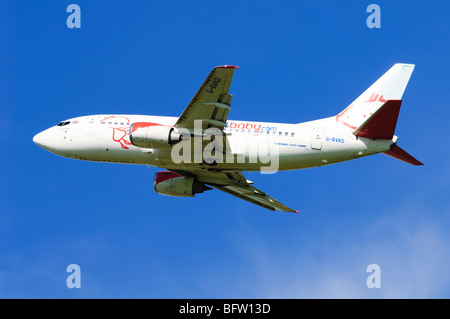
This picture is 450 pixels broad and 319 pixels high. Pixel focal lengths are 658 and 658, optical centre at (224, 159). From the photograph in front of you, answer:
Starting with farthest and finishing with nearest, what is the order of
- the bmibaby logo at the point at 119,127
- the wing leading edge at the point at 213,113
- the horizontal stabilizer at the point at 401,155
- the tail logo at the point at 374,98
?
1. the tail logo at the point at 374,98
2. the bmibaby logo at the point at 119,127
3. the horizontal stabilizer at the point at 401,155
4. the wing leading edge at the point at 213,113

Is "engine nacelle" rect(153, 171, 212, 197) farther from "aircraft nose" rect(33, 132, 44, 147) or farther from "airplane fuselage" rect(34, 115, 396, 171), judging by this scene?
"aircraft nose" rect(33, 132, 44, 147)

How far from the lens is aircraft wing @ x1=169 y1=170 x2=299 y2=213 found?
173 ft

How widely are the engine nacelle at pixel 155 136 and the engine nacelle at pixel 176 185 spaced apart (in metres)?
7.49

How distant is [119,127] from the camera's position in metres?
49.7

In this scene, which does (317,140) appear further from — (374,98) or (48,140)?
(48,140)

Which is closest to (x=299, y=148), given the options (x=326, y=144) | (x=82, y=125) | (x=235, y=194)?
(x=326, y=144)

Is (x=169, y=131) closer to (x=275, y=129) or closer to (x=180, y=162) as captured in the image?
(x=180, y=162)

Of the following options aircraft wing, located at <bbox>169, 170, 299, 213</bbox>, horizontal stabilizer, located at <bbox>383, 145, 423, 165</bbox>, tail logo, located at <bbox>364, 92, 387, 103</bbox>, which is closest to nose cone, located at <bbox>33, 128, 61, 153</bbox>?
aircraft wing, located at <bbox>169, 170, 299, 213</bbox>

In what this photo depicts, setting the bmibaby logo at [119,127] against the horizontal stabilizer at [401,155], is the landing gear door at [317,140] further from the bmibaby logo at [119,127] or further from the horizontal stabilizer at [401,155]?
the bmibaby logo at [119,127]

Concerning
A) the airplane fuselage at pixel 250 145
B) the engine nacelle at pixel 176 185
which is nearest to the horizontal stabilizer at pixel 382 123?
the airplane fuselage at pixel 250 145

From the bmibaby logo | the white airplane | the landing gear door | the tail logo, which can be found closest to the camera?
the white airplane

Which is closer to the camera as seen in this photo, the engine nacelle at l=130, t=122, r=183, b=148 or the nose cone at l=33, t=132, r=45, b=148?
the engine nacelle at l=130, t=122, r=183, b=148

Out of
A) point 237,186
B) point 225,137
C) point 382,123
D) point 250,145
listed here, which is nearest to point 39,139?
point 225,137

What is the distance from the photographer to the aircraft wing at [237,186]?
5269cm
